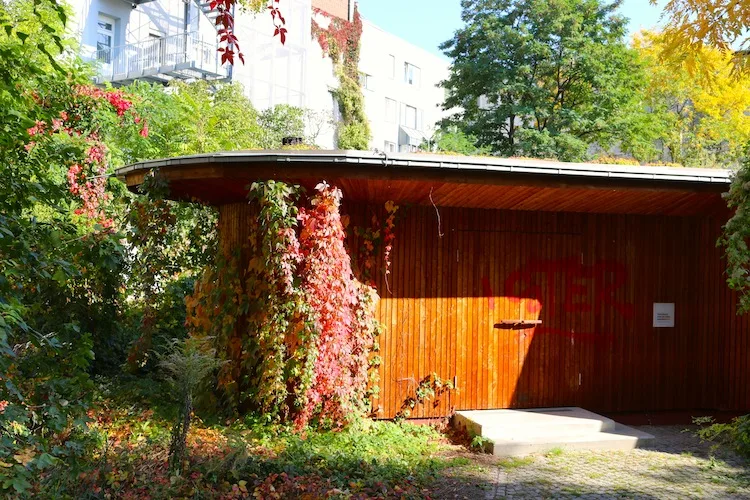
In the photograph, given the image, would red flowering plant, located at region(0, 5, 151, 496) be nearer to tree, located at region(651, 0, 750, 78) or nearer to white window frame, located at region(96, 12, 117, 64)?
tree, located at region(651, 0, 750, 78)

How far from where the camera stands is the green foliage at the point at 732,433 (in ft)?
24.8

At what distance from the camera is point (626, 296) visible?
9344mm

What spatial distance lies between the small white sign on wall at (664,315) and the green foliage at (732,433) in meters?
1.30

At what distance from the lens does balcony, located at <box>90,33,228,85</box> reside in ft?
76.2

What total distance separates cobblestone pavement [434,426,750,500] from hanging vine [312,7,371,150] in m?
26.6

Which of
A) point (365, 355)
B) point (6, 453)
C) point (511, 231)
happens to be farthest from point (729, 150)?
point (6, 453)

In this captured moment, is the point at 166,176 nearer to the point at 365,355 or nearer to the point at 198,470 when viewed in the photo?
the point at 365,355

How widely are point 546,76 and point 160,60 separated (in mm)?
14581

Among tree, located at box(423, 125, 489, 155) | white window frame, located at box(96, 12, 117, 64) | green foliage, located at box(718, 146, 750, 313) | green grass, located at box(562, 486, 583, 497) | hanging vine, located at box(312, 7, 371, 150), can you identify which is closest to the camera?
green grass, located at box(562, 486, 583, 497)

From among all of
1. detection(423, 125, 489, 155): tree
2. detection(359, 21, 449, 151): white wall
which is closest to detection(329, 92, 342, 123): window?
detection(359, 21, 449, 151): white wall

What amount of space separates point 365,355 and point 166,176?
3014 mm

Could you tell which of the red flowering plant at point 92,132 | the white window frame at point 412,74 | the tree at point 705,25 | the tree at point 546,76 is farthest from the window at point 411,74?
the tree at point 705,25

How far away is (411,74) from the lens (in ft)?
131

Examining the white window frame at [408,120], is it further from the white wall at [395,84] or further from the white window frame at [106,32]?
the white window frame at [106,32]
